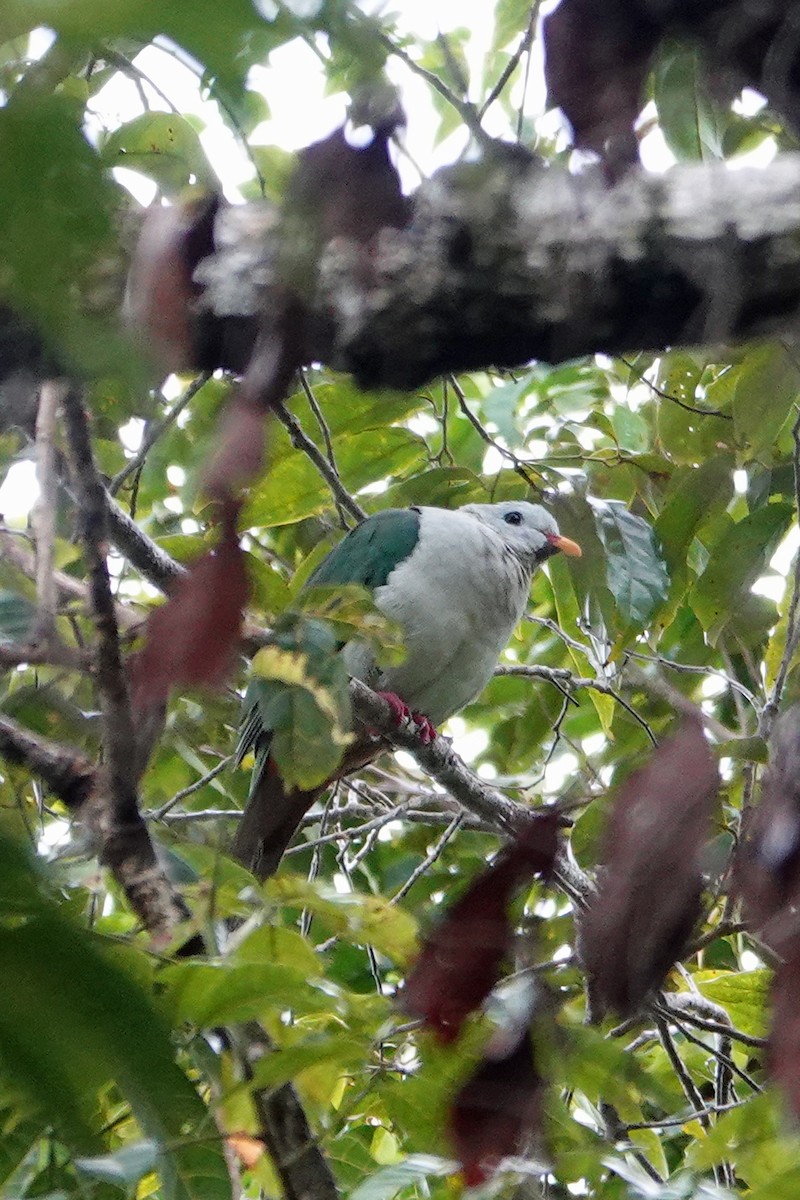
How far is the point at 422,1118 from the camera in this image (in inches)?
42.8

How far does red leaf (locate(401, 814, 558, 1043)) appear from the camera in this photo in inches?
22.6

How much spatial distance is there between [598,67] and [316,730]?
0.62 m

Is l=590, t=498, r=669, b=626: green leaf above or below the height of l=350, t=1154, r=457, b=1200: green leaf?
above

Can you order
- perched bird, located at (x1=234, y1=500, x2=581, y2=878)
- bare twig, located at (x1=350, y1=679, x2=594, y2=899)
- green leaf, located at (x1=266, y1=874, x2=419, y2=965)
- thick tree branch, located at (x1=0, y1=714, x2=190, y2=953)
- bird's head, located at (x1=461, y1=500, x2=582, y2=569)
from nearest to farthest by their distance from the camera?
thick tree branch, located at (x1=0, y1=714, x2=190, y2=953), green leaf, located at (x1=266, y1=874, x2=419, y2=965), bare twig, located at (x1=350, y1=679, x2=594, y2=899), perched bird, located at (x1=234, y1=500, x2=581, y2=878), bird's head, located at (x1=461, y1=500, x2=582, y2=569)

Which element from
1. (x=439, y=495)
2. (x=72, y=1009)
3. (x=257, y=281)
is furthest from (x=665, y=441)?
(x=72, y=1009)

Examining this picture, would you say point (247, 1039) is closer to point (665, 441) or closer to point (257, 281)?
point (257, 281)

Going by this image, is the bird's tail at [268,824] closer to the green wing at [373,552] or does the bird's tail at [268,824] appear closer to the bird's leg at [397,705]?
the bird's leg at [397,705]

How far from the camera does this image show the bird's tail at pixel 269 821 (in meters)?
2.63

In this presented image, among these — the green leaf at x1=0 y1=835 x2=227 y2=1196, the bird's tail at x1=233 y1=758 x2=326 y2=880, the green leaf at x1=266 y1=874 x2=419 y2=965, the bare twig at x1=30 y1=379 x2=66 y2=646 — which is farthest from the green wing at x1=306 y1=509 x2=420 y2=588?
the green leaf at x1=0 y1=835 x2=227 y2=1196

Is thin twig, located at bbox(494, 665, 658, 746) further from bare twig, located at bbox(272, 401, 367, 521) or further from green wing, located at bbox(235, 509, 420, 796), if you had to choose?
bare twig, located at bbox(272, 401, 367, 521)

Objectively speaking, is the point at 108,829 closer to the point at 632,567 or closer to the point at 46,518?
the point at 46,518

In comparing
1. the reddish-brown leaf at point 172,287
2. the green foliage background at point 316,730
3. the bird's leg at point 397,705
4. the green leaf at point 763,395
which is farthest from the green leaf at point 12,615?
the bird's leg at point 397,705

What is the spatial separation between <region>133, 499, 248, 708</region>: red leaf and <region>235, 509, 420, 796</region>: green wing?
7.26 ft

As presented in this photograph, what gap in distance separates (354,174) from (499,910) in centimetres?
37
